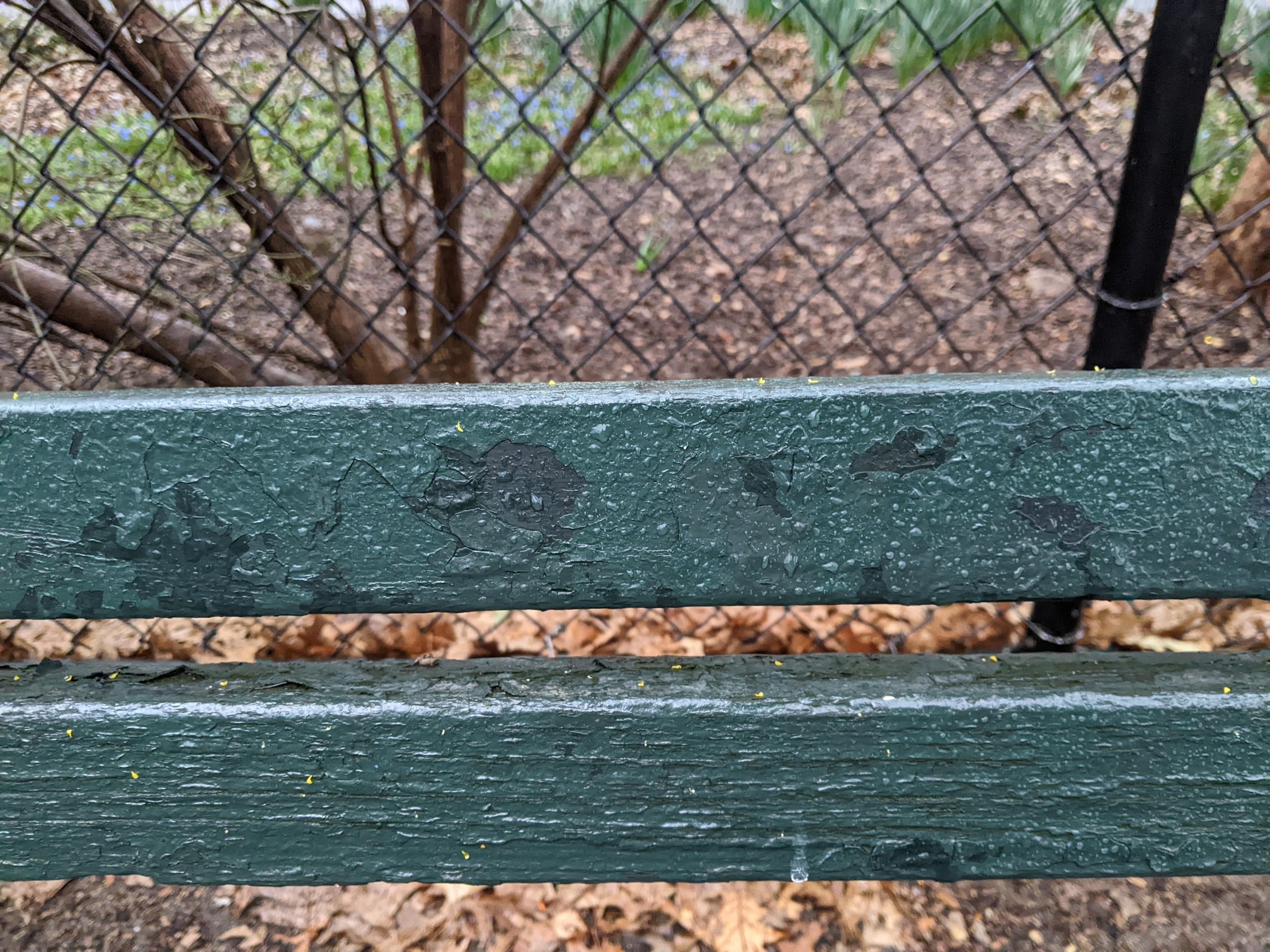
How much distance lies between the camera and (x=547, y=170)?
2.00 m

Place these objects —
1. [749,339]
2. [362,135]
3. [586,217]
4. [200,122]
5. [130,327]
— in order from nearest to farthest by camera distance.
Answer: [200,122] < [130,327] < [362,135] < [749,339] < [586,217]

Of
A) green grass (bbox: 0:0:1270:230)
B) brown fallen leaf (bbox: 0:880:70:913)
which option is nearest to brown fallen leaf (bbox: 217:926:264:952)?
brown fallen leaf (bbox: 0:880:70:913)

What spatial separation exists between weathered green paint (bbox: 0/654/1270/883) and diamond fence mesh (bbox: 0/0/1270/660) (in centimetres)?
76

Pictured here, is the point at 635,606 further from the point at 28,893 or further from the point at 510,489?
the point at 28,893

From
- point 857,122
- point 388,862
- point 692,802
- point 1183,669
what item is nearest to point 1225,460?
point 1183,669

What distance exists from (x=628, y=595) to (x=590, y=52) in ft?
7.72

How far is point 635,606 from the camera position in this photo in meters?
1.25

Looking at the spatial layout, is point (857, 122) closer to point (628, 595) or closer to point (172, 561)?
point (628, 595)

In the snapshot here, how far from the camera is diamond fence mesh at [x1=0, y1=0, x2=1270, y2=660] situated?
173 centimetres

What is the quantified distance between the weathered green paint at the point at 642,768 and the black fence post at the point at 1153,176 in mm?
536

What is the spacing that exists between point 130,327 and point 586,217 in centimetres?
188

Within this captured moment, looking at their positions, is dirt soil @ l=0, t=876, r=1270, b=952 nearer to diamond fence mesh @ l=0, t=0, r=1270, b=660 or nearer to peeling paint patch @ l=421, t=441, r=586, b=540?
diamond fence mesh @ l=0, t=0, r=1270, b=660

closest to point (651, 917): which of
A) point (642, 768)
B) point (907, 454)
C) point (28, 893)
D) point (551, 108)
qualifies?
point (642, 768)

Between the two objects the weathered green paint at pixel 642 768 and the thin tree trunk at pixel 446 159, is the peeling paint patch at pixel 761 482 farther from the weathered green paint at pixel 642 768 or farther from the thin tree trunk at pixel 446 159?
the thin tree trunk at pixel 446 159
